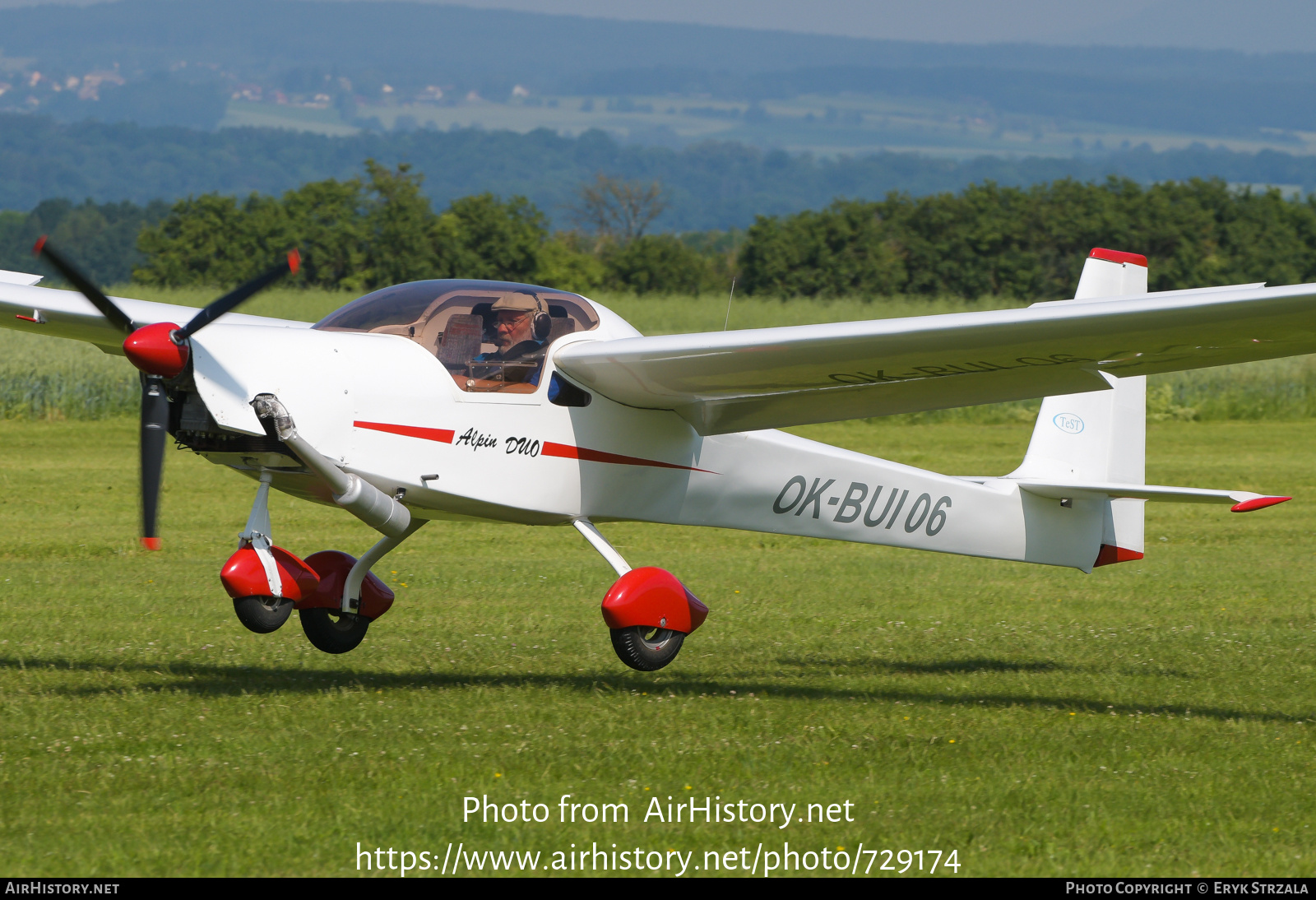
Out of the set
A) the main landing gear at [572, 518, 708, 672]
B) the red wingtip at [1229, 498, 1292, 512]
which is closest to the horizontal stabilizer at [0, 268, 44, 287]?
the main landing gear at [572, 518, 708, 672]

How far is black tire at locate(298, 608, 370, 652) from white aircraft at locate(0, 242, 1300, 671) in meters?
0.02

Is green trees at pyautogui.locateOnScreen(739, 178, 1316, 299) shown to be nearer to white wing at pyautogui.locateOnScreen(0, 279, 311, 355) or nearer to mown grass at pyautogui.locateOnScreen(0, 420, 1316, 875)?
mown grass at pyautogui.locateOnScreen(0, 420, 1316, 875)

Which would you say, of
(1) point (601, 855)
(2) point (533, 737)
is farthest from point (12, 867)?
(2) point (533, 737)

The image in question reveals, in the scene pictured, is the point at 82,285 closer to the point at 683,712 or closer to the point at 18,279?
the point at 18,279

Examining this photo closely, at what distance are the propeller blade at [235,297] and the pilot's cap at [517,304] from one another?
1394 mm

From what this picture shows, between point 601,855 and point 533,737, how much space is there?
7.13 ft

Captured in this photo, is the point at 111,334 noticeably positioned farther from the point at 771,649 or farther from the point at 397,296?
the point at 771,649

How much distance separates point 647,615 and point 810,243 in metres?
54.5

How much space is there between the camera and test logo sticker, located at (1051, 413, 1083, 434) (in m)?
11.6

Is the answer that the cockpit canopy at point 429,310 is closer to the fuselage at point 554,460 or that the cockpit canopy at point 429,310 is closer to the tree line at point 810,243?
the fuselage at point 554,460

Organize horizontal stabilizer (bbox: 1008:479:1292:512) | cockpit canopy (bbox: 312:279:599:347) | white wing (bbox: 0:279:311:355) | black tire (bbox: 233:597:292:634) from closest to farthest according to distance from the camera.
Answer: black tire (bbox: 233:597:292:634) → cockpit canopy (bbox: 312:279:599:347) → horizontal stabilizer (bbox: 1008:479:1292:512) → white wing (bbox: 0:279:311:355)

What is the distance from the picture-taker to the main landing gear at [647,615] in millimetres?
9039

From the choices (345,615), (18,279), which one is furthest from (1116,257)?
(18,279)

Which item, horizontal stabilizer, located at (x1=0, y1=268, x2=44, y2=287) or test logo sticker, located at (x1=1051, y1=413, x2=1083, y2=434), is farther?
test logo sticker, located at (x1=1051, y1=413, x2=1083, y2=434)
